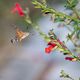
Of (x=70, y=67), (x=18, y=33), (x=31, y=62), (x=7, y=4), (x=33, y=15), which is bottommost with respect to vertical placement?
(x=18, y=33)

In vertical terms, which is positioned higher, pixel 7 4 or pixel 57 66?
pixel 7 4

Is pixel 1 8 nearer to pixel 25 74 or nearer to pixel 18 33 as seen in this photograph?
pixel 25 74

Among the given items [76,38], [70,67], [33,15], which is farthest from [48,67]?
[76,38]

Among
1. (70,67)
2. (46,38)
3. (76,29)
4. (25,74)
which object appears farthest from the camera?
(25,74)

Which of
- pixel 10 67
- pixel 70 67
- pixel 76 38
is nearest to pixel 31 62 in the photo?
pixel 10 67

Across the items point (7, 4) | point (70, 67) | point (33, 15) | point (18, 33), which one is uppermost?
point (7, 4)

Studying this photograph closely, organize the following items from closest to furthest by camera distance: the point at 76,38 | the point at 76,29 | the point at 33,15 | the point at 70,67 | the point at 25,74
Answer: the point at 76,29 → the point at 76,38 → the point at 70,67 → the point at 25,74 → the point at 33,15

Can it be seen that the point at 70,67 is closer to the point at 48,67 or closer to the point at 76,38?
the point at 48,67

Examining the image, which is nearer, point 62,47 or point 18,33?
point 62,47

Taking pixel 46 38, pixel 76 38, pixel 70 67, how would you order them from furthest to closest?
1. pixel 70 67
2. pixel 76 38
3. pixel 46 38
